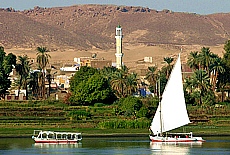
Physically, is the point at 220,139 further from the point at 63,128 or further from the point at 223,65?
the point at 223,65

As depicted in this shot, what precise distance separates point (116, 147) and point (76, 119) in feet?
72.4

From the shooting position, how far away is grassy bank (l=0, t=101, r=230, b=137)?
74625mm

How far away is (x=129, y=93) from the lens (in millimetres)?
107000

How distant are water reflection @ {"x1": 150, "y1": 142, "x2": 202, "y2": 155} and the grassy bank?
843 cm

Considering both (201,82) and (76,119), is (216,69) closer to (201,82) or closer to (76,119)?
(201,82)

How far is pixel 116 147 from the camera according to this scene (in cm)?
6075

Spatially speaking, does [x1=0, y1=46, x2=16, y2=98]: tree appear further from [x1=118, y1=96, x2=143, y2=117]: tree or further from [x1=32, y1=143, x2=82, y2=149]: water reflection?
[x1=32, y1=143, x2=82, y2=149]: water reflection

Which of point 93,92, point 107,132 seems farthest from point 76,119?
point 93,92

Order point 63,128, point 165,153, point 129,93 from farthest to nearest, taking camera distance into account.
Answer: point 129,93 < point 63,128 < point 165,153

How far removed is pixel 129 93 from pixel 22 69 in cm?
1673

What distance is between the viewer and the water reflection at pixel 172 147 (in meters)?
57.7

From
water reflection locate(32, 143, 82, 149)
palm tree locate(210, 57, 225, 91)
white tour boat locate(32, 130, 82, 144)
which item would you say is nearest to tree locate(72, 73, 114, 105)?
palm tree locate(210, 57, 225, 91)

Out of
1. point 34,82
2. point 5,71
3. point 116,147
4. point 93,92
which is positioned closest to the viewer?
point 116,147

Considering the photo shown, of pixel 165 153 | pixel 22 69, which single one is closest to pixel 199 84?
pixel 22 69
